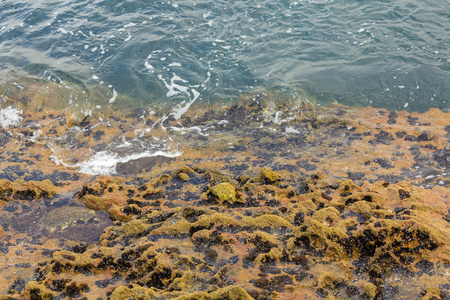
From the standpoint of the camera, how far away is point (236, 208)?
627cm

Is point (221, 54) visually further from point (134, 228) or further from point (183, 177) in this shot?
point (134, 228)

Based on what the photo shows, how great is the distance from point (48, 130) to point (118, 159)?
3369 millimetres

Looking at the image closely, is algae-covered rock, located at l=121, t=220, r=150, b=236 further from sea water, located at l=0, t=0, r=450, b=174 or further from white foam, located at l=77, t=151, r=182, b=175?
sea water, located at l=0, t=0, r=450, b=174

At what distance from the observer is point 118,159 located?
966cm

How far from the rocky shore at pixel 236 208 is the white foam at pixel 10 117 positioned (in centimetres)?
40

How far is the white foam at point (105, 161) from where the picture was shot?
927cm

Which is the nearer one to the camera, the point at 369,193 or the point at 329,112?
the point at 369,193

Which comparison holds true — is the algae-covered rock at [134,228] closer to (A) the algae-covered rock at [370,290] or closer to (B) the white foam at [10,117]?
(A) the algae-covered rock at [370,290]

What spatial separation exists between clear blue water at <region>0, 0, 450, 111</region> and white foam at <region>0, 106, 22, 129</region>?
7.50ft

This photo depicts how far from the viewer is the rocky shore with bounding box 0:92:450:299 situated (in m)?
4.39

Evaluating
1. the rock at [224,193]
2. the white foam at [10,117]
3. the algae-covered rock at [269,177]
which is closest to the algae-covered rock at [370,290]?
the rock at [224,193]

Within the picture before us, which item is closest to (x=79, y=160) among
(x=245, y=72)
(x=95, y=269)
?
(x=95, y=269)

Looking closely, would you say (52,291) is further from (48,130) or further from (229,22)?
(229,22)

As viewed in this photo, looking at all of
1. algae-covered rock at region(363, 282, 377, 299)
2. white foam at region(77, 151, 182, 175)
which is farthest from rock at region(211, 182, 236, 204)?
white foam at region(77, 151, 182, 175)
